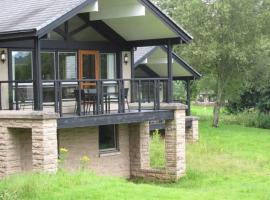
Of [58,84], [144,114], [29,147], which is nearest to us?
[58,84]

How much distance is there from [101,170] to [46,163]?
5.37m

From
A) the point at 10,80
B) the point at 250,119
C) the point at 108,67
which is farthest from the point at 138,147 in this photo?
the point at 250,119

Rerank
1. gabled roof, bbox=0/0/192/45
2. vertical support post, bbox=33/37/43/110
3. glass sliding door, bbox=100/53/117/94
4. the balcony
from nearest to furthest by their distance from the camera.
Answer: gabled roof, bbox=0/0/192/45 → vertical support post, bbox=33/37/43/110 → the balcony → glass sliding door, bbox=100/53/117/94

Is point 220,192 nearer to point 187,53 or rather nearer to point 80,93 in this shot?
point 80,93

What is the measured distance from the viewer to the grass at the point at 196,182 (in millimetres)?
12539

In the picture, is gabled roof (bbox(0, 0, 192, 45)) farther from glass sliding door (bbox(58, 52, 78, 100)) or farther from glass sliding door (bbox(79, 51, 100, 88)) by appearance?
glass sliding door (bbox(58, 52, 78, 100))

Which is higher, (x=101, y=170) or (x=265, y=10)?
(x=265, y=10)

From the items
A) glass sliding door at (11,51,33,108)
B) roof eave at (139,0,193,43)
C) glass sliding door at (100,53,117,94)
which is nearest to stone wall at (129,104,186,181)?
glass sliding door at (100,53,117,94)

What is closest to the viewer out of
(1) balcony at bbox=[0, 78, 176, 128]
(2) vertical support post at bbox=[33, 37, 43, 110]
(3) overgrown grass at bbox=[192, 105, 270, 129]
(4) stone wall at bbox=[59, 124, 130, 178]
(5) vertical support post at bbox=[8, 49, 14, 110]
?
(2) vertical support post at bbox=[33, 37, 43, 110]

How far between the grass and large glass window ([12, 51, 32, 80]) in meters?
4.20

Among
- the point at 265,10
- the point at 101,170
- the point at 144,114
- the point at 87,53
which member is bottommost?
the point at 101,170

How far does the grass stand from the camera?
12.5m

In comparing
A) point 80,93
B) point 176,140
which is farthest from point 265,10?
point 80,93

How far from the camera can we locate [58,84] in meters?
15.7
